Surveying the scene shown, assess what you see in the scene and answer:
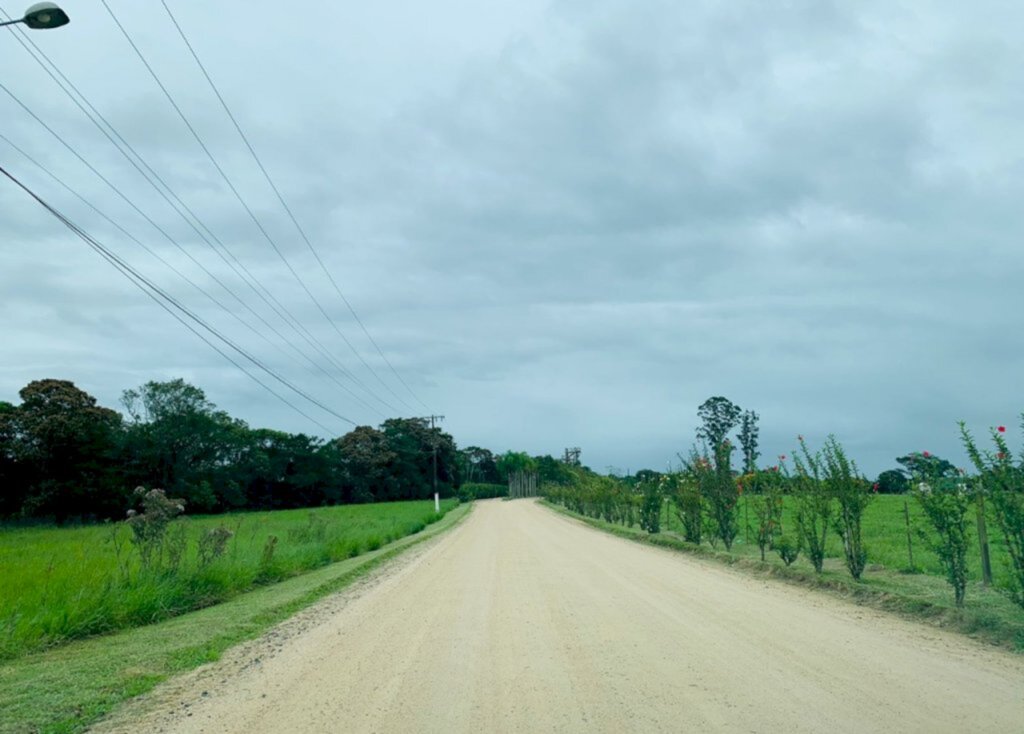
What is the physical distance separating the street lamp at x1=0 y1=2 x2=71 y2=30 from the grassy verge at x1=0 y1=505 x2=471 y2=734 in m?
6.92

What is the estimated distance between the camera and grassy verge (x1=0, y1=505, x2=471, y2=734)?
702 cm

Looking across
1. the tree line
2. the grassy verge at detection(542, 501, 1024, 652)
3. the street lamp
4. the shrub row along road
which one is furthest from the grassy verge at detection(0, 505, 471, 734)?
the tree line

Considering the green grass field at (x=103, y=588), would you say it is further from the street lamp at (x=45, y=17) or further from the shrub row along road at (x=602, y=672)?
the street lamp at (x=45, y=17)

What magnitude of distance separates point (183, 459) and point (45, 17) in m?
61.4

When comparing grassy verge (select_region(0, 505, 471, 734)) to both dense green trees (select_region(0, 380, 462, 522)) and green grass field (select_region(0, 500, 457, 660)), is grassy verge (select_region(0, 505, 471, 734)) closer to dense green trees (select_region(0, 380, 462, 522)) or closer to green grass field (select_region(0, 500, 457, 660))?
green grass field (select_region(0, 500, 457, 660))

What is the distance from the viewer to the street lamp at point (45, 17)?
812cm

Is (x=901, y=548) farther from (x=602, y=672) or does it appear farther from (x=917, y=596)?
(x=602, y=672)

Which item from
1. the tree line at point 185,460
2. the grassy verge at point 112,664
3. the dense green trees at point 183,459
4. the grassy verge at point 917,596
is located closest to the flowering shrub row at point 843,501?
the grassy verge at point 917,596

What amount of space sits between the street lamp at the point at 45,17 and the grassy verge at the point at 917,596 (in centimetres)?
1242

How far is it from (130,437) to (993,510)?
197 ft

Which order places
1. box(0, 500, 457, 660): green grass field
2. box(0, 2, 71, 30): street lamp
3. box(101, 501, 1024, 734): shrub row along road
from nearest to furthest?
box(101, 501, 1024, 734): shrub row along road
box(0, 2, 71, 30): street lamp
box(0, 500, 457, 660): green grass field

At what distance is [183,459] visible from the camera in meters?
64.2

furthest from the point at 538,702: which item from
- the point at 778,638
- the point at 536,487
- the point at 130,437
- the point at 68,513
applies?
the point at 536,487

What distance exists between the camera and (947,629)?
9859mm
